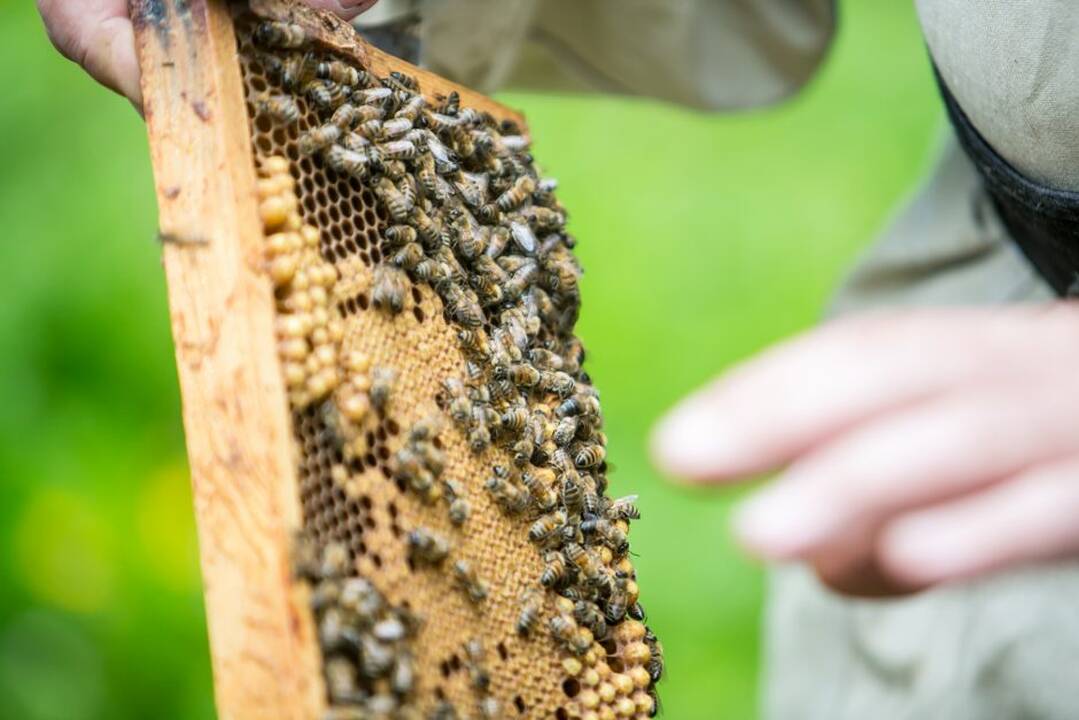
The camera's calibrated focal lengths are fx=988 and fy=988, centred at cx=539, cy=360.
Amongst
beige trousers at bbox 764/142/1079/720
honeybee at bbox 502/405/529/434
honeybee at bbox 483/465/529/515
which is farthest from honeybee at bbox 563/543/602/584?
beige trousers at bbox 764/142/1079/720

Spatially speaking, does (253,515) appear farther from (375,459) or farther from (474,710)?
(474,710)

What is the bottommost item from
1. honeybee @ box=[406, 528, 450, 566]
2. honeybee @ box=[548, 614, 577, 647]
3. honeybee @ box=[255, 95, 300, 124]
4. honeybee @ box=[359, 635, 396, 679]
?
honeybee @ box=[359, 635, 396, 679]

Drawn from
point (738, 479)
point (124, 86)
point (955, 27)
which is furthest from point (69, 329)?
point (738, 479)

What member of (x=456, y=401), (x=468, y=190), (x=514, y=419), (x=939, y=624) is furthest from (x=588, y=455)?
(x=939, y=624)

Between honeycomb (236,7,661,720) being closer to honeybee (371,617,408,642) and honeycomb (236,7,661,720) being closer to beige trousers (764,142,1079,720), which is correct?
honeybee (371,617,408,642)

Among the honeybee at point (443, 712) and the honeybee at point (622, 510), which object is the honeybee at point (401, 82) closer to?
the honeybee at point (622, 510)

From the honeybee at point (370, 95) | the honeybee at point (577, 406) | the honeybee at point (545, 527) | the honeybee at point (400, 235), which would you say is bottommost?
the honeybee at point (545, 527)

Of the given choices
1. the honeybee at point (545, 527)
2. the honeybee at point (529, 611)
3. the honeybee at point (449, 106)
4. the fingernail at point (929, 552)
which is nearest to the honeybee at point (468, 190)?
A: the honeybee at point (449, 106)
